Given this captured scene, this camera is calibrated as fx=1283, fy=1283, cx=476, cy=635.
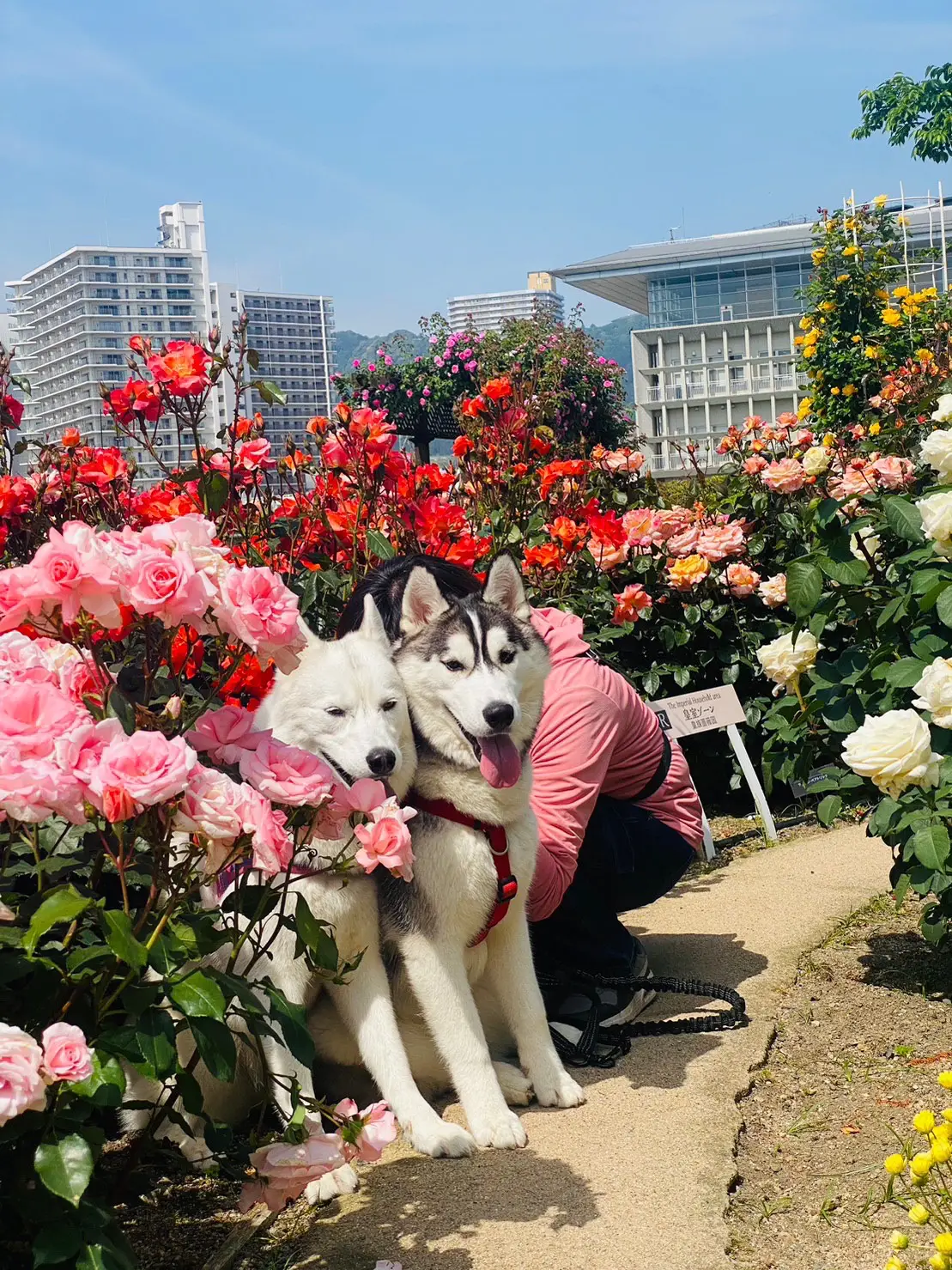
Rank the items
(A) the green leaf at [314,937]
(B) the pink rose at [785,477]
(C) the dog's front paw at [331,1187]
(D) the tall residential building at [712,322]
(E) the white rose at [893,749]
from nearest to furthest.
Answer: (A) the green leaf at [314,937] < (C) the dog's front paw at [331,1187] < (E) the white rose at [893,749] < (B) the pink rose at [785,477] < (D) the tall residential building at [712,322]

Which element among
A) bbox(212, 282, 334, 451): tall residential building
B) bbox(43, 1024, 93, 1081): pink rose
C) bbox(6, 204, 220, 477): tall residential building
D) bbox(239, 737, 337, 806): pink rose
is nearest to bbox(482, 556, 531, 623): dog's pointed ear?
bbox(239, 737, 337, 806): pink rose

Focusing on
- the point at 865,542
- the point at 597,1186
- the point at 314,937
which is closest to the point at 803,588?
the point at 865,542

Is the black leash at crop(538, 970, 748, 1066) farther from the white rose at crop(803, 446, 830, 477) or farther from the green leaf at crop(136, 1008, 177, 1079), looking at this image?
the white rose at crop(803, 446, 830, 477)

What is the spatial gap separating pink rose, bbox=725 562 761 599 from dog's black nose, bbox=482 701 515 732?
3597mm

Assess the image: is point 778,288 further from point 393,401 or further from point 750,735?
point 750,735

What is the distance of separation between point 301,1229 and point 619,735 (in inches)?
67.2

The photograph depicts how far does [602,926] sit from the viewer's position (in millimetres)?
3928

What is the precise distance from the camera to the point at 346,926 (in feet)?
9.65

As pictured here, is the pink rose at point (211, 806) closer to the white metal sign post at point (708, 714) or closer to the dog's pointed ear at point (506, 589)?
the dog's pointed ear at point (506, 589)

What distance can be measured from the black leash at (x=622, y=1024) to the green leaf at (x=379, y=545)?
1.41 meters

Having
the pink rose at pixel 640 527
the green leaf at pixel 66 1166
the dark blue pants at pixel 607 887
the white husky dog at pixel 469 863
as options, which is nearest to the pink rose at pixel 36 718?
the green leaf at pixel 66 1166

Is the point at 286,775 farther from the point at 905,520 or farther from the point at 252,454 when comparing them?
the point at 252,454

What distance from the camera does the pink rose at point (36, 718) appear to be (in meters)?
1.85

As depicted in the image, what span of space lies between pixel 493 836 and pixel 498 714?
0.32 metres
